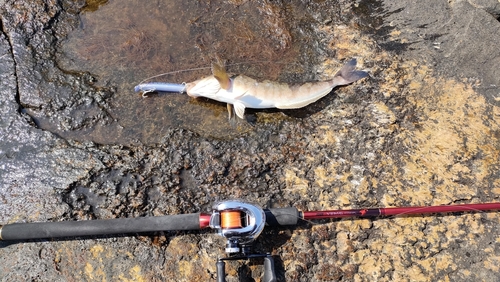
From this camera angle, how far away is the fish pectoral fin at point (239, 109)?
135 inches

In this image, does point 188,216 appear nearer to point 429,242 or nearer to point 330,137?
point 330,137

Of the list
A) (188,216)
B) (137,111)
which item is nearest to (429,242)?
(188,216)

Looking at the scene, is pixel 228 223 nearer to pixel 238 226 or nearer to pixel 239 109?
pixel 238 226

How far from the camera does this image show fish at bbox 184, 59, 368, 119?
3.45 metres

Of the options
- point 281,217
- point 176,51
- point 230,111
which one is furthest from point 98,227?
point 176,51

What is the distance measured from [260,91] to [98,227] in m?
1.72

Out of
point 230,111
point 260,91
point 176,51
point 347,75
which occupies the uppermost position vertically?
point 176,51

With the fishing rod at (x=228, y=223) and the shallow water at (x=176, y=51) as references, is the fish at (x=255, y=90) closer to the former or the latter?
the shallow water at (x=176, y=51)

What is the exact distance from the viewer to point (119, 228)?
2654 mm

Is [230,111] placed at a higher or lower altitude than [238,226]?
higher

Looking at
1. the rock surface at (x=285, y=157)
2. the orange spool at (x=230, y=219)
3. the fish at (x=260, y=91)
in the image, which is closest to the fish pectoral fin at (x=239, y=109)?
the fish at (x=260, y=91)

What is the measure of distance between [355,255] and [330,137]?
37.8 inches

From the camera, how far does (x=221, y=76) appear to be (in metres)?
3.35

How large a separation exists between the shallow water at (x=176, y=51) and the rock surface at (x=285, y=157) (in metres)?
0.03
